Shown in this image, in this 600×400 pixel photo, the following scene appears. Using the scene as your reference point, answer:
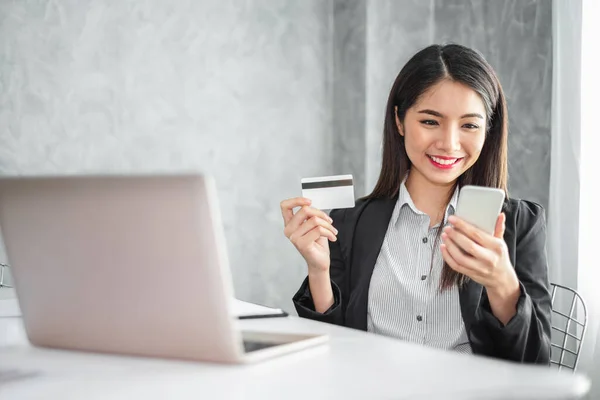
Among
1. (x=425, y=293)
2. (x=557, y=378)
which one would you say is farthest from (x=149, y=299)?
(x=425, y=293)

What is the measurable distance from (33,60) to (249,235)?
118 cm

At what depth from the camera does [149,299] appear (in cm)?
96

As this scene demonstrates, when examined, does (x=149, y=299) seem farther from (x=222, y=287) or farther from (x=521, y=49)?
(x=521, y=49)

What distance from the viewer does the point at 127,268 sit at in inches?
37.8

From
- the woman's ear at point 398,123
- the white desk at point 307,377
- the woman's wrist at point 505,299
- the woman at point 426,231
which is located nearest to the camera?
the white desk at point 307,377

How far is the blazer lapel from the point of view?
1669mm

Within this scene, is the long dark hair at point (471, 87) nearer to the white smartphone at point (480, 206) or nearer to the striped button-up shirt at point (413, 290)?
the striped button-up shirt at point (413, 290)

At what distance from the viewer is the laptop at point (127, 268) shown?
Result: 2.96 feet

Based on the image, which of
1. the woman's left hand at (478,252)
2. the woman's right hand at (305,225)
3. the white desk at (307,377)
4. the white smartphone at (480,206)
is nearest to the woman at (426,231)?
the woman's right hand at (305,225)

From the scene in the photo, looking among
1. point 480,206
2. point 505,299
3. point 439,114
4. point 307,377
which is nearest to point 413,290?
point 505,299

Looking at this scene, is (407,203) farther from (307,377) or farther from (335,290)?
(307,377)

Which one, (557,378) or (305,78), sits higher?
(305,78)

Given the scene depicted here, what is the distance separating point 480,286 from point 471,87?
422 mm

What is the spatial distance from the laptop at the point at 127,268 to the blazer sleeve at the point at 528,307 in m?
0.45
